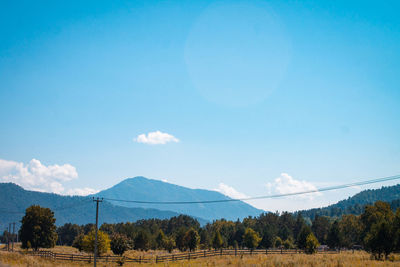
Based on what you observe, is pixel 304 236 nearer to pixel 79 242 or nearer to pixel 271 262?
pixel 271 262

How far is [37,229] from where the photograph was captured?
69.2 meters

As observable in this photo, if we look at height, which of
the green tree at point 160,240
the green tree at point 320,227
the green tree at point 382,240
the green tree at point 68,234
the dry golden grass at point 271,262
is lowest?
the green tree at point 68,234

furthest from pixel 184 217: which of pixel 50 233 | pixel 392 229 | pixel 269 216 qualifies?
pixel 392 229

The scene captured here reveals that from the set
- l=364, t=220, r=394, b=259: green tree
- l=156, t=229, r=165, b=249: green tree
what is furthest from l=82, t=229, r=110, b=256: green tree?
l=364, t=220, r=394, b=259: green tree

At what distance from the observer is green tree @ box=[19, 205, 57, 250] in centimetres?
6919

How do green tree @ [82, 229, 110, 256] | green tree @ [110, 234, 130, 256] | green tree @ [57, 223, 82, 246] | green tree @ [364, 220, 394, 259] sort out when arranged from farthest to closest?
green tree @ [57, 223, 82, 246] → green tree @ [82, 229, 110, 256] → green tree @ [110, 234, 130, 256] → green tree @ [364, 220, 394, 259]

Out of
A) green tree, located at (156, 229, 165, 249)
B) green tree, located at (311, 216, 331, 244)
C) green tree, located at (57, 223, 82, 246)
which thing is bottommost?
green tree, located at (57, 223, 82, 246)

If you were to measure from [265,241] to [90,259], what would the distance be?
230ft

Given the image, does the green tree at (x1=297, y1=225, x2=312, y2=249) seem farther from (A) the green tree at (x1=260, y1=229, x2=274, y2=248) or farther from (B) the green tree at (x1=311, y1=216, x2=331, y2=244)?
(B) the green tree at (x1=311, y1=216, x2=331, y2=244)

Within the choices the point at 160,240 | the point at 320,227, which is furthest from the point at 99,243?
the point at 320,227

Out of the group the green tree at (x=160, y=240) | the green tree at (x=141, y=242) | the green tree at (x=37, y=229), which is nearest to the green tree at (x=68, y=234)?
the green tree at (x=160, y=240)

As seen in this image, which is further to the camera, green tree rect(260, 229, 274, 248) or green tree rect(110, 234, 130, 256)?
green tree rect(260, 229, 274, 248)

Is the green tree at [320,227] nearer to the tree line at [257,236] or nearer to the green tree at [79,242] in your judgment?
the tree line at [257,236]

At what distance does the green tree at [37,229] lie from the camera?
227 feet
